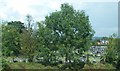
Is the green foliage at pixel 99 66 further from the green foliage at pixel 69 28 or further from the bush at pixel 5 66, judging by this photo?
the bush at pixel 5 66

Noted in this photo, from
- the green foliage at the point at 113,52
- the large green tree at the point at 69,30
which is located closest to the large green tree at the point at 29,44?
the large green tree at the point at 69,30

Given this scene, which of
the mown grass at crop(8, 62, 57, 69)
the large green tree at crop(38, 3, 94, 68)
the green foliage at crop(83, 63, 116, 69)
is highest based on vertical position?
the large green tree at crop(38, 3, 94, 68)

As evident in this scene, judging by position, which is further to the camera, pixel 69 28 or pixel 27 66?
pixel 69 28

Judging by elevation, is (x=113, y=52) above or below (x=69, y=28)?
below

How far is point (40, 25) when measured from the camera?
61.6 feet

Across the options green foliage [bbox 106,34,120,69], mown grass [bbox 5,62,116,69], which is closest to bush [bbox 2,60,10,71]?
mown grass [bbox 5,62,116,69]

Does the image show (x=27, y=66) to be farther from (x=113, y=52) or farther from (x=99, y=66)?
(x=113, y=52)

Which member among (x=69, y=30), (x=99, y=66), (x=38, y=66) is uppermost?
(x=69, y=30)

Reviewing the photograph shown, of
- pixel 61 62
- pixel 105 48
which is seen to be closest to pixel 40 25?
pixel 61 62

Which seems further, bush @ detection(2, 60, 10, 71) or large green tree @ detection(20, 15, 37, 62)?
large green tree @ detection(20, 15, 37, 62)

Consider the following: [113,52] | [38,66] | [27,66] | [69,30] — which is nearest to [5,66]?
[27,66]

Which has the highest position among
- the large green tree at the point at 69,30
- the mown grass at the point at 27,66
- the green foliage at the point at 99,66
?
the large green tree at the point at 69,30

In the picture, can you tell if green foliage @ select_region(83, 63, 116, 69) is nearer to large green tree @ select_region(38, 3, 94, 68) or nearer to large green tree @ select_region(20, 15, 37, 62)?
large green tree @ select_region(38, 3, 94, 68)

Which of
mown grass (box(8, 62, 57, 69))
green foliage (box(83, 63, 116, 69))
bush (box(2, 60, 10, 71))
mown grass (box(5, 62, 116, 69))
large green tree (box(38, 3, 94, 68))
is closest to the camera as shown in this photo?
bush (box(2, 60, 10, 71))
